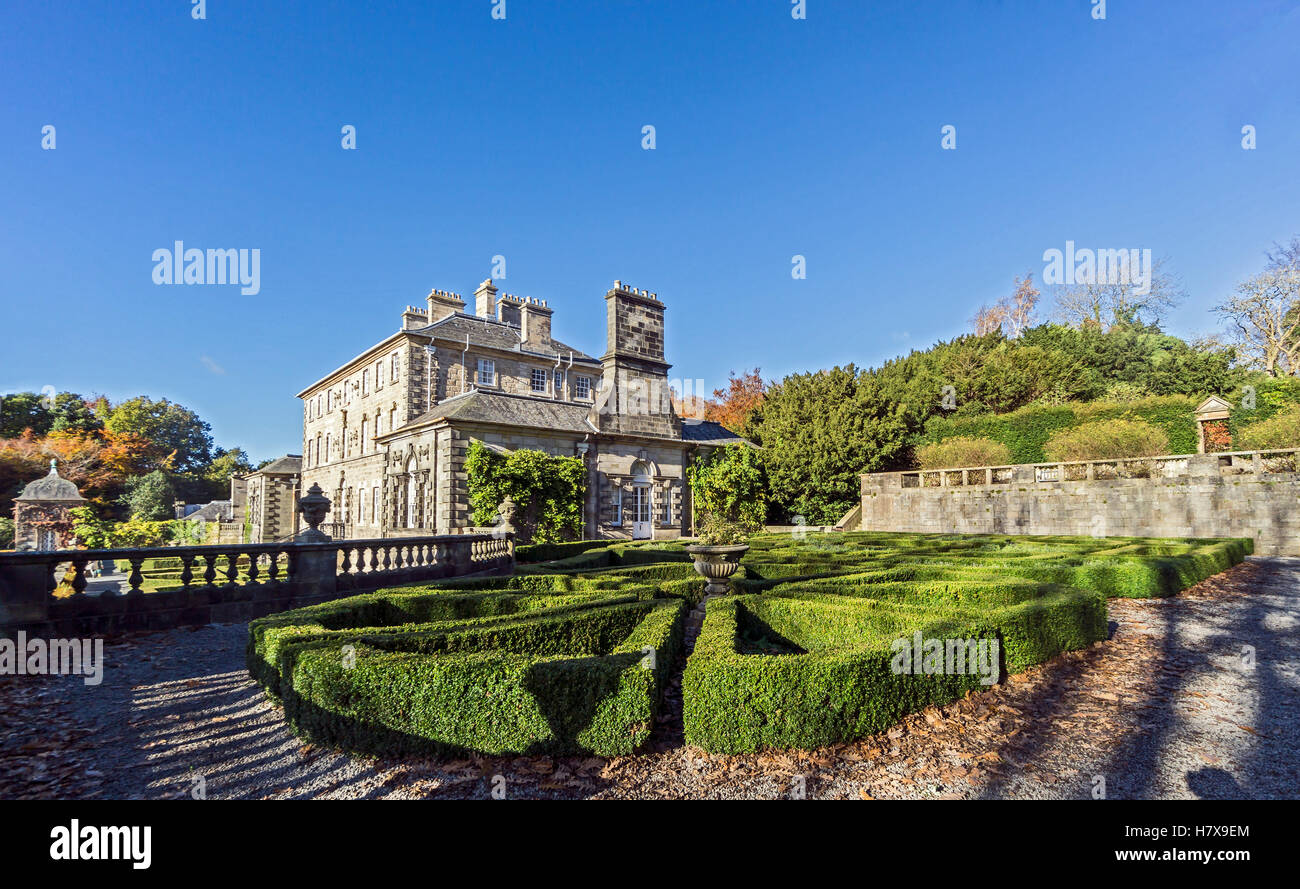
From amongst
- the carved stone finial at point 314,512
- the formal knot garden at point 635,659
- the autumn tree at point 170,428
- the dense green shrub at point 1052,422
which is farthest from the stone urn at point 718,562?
the autumn tree at point 170,428

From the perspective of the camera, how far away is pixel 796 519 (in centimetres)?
3084

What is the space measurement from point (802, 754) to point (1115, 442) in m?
26.1

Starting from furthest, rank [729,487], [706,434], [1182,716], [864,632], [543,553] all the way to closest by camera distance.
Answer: [706,434], [729,487], [543,553], [864,632], [1182,716]

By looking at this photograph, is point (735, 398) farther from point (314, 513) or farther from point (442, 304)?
point (314, 513)

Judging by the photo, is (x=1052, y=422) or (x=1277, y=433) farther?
(x=1052, y=422)

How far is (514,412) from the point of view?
22859 millimetres

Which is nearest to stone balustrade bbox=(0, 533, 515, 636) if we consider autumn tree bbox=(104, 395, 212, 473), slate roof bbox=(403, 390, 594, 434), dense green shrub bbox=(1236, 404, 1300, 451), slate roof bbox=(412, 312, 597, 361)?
slate roof bbox=(403, 390, 594, 434)

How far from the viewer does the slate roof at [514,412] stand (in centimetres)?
2173

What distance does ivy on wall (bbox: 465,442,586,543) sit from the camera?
67.8 feet

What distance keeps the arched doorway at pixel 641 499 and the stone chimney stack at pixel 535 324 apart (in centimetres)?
1231

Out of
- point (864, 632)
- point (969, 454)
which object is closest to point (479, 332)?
point (969, 454)
